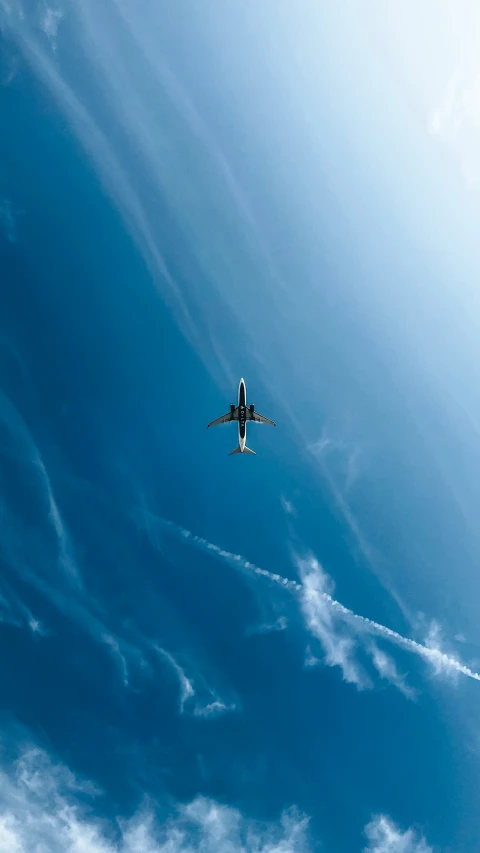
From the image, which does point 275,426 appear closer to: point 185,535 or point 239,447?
point 239,447

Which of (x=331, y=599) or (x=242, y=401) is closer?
(x=242, y=401)

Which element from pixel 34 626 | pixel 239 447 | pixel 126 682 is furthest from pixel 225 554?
pixel 34 626

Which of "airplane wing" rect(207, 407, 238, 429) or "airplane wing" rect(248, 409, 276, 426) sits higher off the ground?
"airplane wing" rect(248, 409, 276, 426)

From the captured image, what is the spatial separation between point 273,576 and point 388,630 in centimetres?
2780

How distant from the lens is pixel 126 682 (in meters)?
137

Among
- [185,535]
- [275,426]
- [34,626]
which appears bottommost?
[34,626]

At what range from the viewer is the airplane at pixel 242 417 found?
12938 cm

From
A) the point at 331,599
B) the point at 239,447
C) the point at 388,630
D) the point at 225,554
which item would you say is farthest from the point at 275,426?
the point at 388,630

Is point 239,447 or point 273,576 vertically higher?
point 239,447

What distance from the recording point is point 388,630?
142 metres

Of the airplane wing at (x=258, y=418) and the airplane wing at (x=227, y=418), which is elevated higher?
the airplane wing at (x=258, y=418)

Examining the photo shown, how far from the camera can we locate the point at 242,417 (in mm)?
130000

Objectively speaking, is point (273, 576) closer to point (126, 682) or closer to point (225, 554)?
point (225, 554)

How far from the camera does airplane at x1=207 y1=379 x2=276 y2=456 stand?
424 feet
